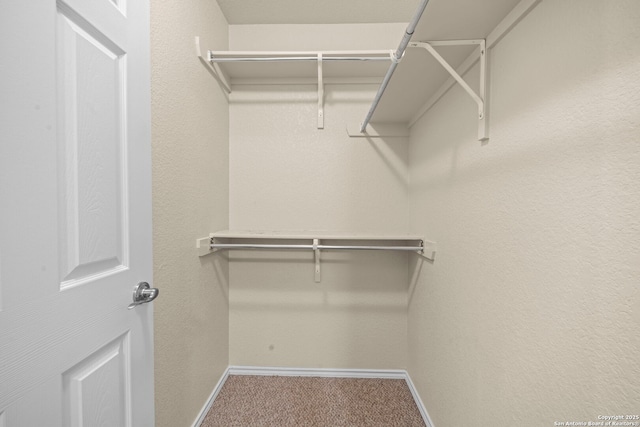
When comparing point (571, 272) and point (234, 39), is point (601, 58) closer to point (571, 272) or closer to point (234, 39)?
point (571, 272)

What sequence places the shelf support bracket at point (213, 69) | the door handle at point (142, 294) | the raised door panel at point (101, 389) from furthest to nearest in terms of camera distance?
the shelf support bracket at point (213, 69) < the door handle at point (142, 294) < the raised door panel at point (101, 389)

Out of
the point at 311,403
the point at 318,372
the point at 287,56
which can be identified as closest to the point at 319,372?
the point at 318,372

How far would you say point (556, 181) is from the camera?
0.63 m

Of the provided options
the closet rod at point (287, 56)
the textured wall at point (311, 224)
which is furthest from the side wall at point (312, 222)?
the closet rod at point (287, 56)

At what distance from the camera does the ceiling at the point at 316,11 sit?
5.02 ft

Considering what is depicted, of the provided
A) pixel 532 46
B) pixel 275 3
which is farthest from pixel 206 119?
pixel 532 46

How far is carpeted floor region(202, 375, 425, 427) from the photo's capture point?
1.41 m

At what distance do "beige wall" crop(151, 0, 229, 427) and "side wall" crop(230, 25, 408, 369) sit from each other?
0.19 metres

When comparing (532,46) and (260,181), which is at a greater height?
(532,46)

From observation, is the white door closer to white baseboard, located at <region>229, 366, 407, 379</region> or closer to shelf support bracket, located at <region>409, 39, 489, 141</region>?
shelf support bracket, located at <region>409, 39, 489, 141</region>

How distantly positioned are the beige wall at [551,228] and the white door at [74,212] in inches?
42.6

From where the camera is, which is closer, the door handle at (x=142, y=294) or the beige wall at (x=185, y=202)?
the door handle at (x=142, y=294)

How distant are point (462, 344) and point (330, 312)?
36.2 inches

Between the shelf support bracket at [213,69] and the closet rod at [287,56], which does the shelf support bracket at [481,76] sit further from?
the shelf support bracket at [213,69]
